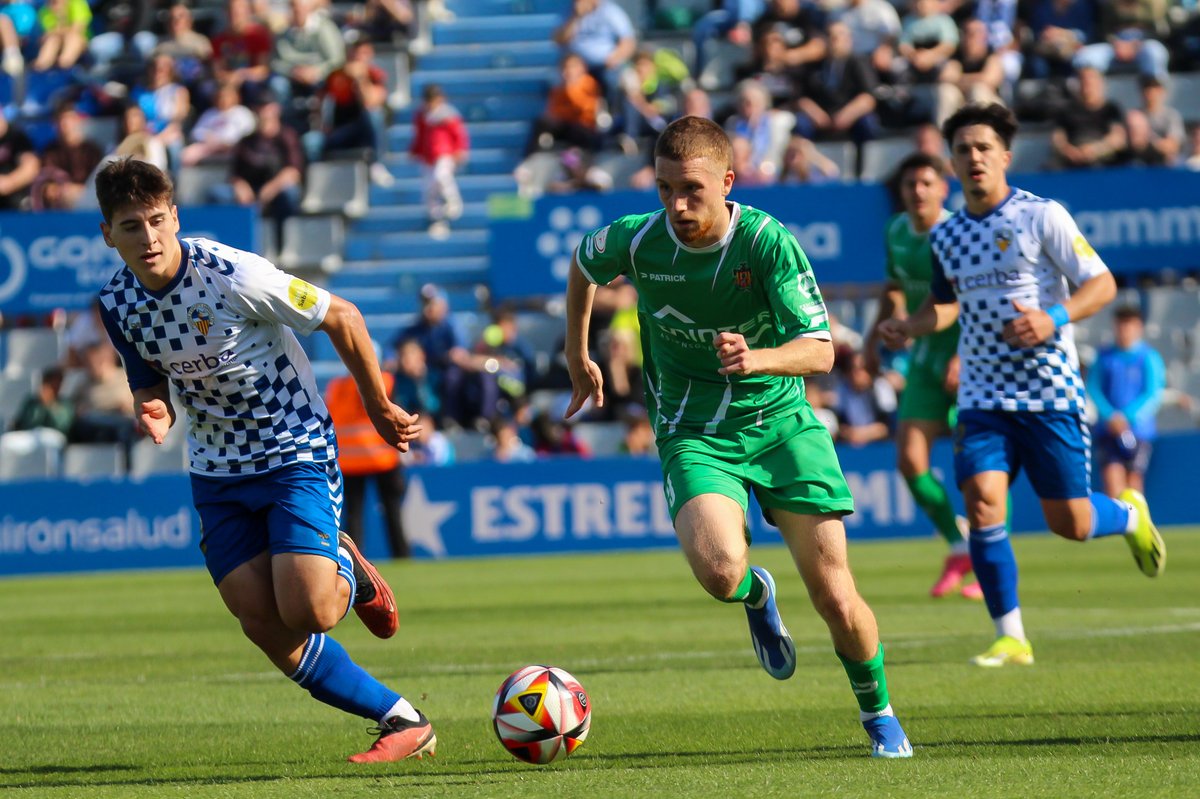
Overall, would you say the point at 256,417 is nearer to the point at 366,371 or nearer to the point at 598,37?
the point at 366,371

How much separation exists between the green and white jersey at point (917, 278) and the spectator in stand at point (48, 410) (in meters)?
11.4

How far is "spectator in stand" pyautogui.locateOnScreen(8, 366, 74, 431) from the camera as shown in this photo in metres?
19.7

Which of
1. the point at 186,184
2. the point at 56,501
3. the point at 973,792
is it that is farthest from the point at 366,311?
the point at 973,792

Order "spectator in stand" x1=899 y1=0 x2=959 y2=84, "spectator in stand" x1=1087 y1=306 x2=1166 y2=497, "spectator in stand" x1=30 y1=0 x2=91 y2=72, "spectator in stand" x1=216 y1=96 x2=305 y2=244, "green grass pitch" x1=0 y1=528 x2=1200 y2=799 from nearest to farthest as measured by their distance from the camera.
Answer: "green grass pitch" x1=0 y1=528 x2=1200 y2=799, "spectator in stand" x1=1087 y1=306 x2=1166 y2=497, "spectator in stand" x1=899 y1=0 x2=959 y2=84, "spectator in stand" x1=216 y1=96 x2=305 y2=244, "spectator in stand" x1=30 y1=0 x2=91 y2=72

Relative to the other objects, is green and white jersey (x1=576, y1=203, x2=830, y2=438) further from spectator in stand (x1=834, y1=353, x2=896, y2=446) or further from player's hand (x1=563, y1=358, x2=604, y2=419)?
spectator in stand (x1=834, y1=353, x2=896, y2=446)

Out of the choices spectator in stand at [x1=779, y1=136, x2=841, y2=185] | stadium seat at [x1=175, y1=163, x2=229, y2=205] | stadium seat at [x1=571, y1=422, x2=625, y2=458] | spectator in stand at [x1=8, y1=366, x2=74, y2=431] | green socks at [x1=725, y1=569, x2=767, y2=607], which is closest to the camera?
green socks at [x1=725, y1=569, x2=767, y2=607]

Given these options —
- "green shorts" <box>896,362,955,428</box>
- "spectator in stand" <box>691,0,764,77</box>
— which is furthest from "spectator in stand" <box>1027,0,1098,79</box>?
"green shorts" <box>896,362,955,428</box>

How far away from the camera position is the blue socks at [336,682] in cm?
632

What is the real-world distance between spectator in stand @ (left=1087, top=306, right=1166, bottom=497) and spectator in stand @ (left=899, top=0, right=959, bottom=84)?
4581 millimetres

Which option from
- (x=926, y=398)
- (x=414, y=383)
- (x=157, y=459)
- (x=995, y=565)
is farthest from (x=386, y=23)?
(x=995, y=565)

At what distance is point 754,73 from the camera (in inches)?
866

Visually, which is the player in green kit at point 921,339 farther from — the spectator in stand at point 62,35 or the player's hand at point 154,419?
the spectator in stand at point 62,35

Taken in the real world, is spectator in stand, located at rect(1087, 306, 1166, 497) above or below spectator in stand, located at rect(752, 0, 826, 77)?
below

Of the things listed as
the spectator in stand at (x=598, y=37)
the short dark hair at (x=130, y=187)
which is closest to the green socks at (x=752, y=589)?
the short dark hair at (x=130, y=187)
